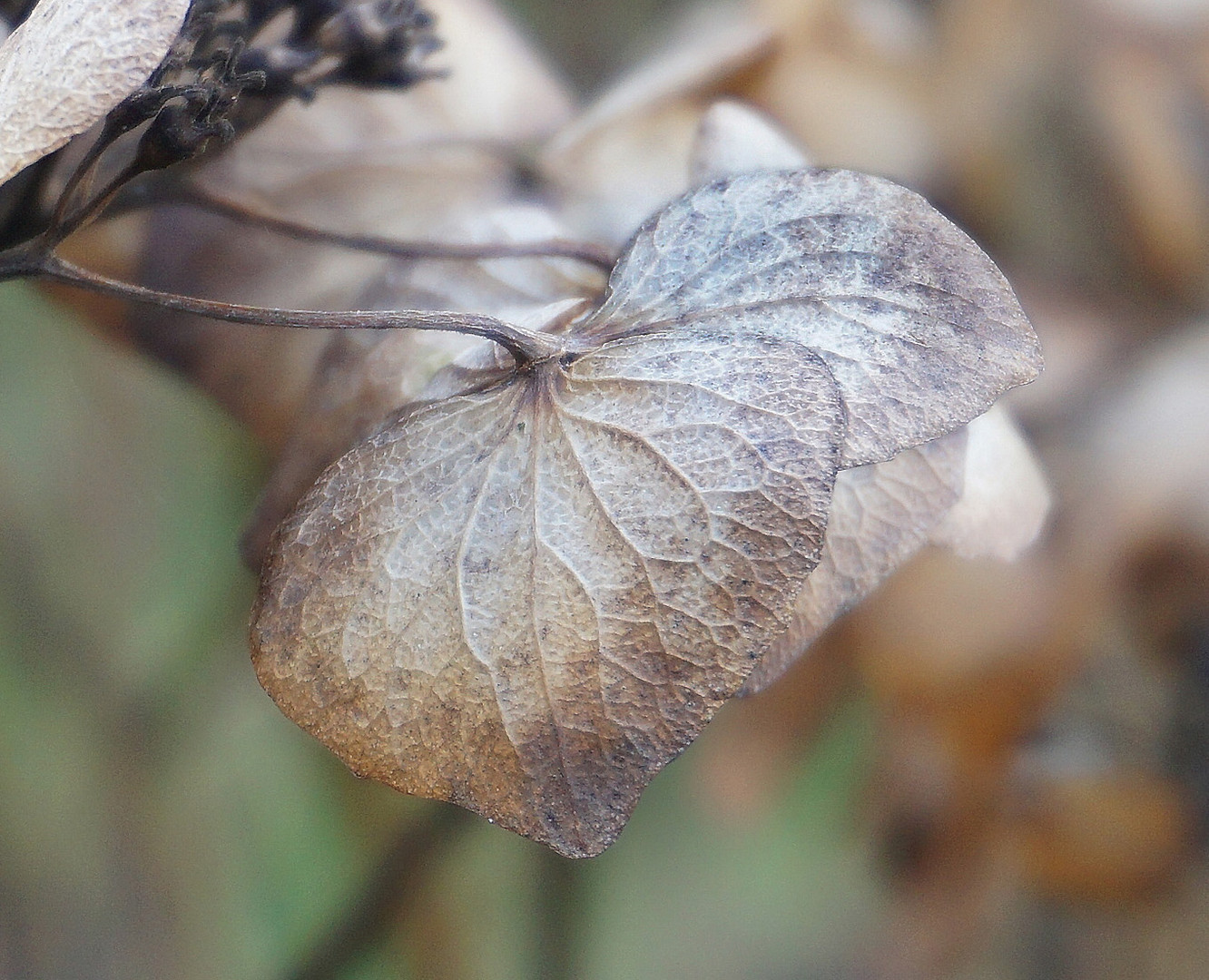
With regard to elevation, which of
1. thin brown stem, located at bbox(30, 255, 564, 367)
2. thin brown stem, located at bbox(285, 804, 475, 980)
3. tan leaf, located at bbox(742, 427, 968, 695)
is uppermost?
thin brown stem, located at bbox(30, 255, 564, 367)

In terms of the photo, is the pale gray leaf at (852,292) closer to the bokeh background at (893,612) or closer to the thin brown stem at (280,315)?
the thin brown stem at (280,315)

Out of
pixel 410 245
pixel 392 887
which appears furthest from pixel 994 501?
pixel 392 887

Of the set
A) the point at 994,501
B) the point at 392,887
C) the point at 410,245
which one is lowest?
the point at 392,887

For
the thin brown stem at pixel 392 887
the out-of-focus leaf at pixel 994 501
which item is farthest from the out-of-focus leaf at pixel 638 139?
the thin brown stem at pixel 392 887

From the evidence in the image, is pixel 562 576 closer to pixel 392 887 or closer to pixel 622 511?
pixel 622 511

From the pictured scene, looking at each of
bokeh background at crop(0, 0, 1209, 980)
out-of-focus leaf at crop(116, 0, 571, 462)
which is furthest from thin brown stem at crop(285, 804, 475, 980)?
out-of-focus leaf at crop(116, 0, 571, 462)

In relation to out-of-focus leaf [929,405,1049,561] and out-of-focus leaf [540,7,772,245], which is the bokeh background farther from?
out-of-focus leaf [929,405,1049,561]
